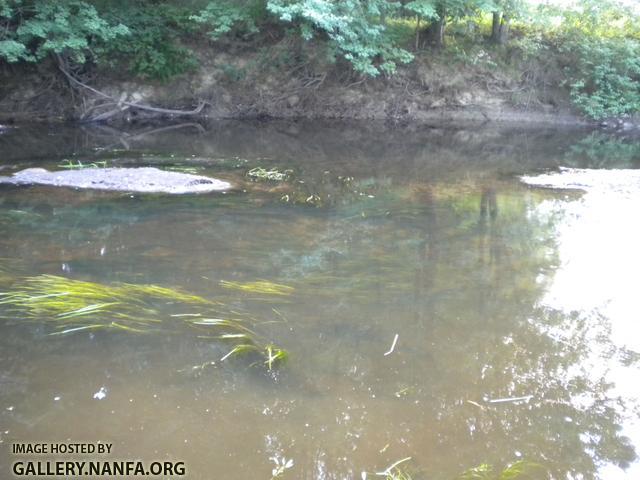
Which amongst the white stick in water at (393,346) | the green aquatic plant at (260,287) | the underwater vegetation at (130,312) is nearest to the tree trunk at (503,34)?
the green aquatic plant at (260,287)

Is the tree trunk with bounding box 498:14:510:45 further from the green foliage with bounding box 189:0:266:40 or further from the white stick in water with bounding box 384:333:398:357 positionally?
the white stick in water with bounding box 384:333:398:357

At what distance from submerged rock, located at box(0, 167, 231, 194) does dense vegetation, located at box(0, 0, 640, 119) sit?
6438mm

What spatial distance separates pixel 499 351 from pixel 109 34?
A: 44.1ft

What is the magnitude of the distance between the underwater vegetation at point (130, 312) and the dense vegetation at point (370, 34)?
10.8 metres

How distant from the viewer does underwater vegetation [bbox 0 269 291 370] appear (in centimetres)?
361

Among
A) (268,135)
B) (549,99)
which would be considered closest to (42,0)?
(268,135)

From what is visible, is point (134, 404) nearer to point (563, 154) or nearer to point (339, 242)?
point (339, 242)

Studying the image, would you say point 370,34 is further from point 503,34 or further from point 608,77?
point 608,77

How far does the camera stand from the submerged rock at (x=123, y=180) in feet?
24.8

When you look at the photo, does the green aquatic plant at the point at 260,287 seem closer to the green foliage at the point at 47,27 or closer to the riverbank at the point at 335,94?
the green foliage at the point at 47,27

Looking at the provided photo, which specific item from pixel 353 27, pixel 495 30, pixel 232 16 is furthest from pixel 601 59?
pixel 232 16

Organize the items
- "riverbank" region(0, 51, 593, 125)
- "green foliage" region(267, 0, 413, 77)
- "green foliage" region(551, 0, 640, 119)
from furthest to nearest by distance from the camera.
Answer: "green foliage" region(551, 0, 640, 119) < "riverbank" region(0, 51, 593, 125) < "green foliage" region(267, 0, 413, 77)

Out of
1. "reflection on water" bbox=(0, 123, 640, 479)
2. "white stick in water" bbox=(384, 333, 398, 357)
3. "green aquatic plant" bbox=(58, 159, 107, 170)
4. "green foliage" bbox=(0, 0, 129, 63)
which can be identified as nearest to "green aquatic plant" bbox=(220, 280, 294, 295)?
"reflection on water" bbox=(0, 123, 640, 479)

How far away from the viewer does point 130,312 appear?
153 inches
